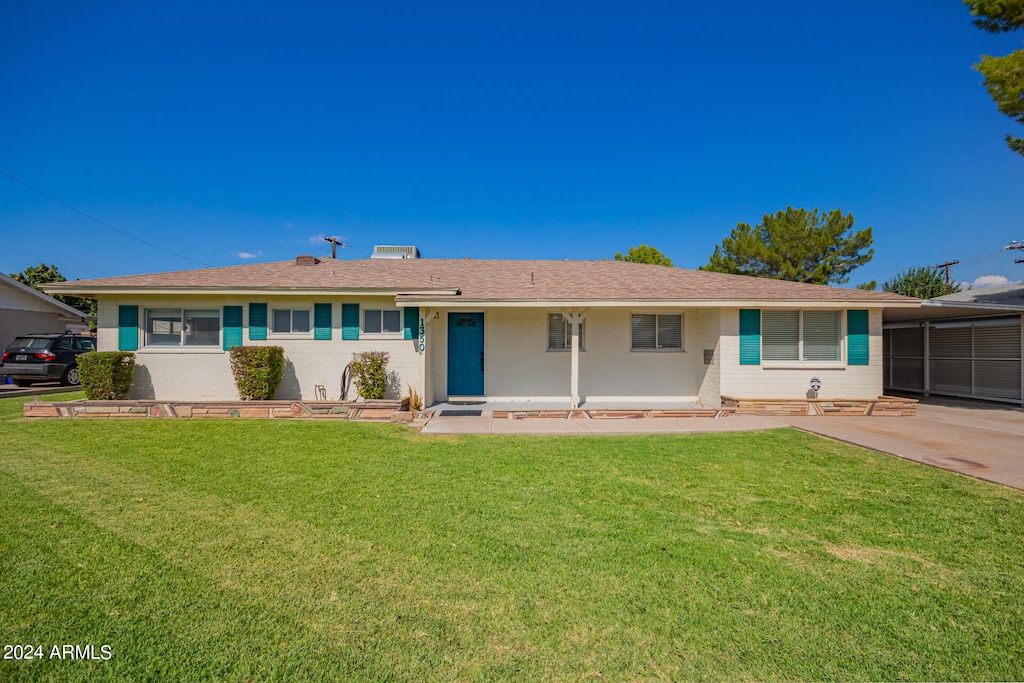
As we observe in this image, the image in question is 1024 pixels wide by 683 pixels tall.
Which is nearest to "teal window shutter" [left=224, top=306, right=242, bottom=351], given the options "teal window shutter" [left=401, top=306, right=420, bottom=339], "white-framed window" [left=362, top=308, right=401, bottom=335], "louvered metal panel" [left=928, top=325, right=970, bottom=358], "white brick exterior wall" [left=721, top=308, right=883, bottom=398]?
"white-framed window" [left=362, top=308, right=401, bottom=335]

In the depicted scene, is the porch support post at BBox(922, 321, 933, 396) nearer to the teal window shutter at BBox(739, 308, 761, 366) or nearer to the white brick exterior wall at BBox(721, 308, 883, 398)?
the white brick exterior wall at BBox(721, 308, 883, 398)

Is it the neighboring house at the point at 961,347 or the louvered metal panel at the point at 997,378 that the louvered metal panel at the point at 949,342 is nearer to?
the neighboring house at the point at 961,347

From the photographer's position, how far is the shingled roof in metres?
10.1

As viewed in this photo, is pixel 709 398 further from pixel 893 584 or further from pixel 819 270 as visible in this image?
pixel 819 270

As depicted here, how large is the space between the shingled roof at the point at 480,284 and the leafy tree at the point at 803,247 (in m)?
16.2

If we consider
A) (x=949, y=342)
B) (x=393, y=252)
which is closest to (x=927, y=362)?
(x=949, y=342)

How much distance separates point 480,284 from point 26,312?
1882 cm

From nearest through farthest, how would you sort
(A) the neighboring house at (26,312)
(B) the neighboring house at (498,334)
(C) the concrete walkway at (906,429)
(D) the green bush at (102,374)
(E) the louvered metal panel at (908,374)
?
(C) the concrete walkway at (906,429) → (D) the green bush at (102,374) → (B) the neighboring house at (498,334) → (E) the louvered metal panel at (908,374) → (A) the neighboring house at (26,312)

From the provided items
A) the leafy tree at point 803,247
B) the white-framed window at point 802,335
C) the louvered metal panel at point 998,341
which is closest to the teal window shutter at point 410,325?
the white-framed window at point 802,335

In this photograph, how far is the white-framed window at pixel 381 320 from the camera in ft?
→ 35.0

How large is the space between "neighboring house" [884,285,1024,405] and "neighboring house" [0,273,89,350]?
28545mm

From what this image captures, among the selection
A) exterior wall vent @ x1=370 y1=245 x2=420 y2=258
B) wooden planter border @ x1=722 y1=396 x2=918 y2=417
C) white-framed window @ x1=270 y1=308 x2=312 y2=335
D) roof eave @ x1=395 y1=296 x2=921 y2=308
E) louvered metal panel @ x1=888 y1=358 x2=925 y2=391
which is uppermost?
exterior wall vent @ x1=370 y1=245 x2=420 y2=258

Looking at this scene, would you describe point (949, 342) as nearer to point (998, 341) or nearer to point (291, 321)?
point (998, 341)

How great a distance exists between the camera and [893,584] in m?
3.18
